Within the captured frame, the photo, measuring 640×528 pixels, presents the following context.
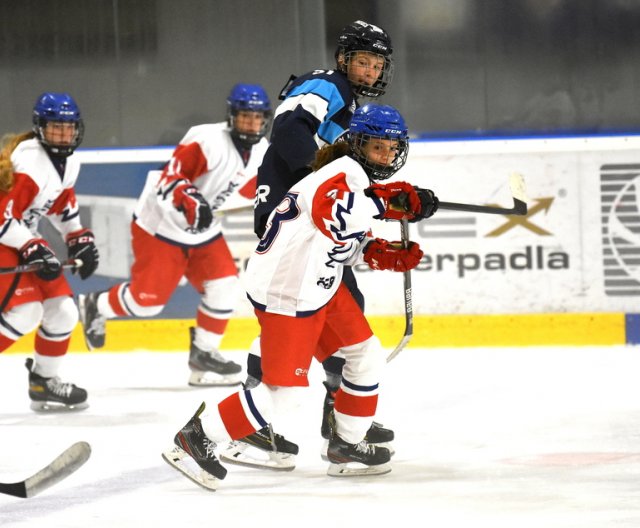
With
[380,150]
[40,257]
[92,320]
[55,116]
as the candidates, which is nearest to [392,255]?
[380,150]

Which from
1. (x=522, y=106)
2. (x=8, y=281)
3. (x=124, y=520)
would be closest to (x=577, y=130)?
(x=522, y=106)

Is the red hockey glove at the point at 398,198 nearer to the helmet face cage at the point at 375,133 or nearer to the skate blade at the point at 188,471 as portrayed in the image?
the helmet face cage at the point at 375,133

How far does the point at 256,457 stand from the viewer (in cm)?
346

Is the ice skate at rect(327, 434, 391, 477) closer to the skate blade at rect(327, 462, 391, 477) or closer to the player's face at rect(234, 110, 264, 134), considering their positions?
the skate blade at rect(327, 462, 391, 477)

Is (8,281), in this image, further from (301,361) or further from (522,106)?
(522,106)

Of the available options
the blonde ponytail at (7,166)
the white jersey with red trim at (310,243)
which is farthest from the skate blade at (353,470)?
the blonde ponytail at (7,166)

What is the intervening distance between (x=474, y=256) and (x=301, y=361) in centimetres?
264

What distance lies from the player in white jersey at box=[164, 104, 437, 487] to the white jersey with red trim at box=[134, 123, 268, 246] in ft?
6.04

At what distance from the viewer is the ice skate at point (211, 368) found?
5113 millimetres

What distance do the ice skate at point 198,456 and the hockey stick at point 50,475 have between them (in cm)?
37

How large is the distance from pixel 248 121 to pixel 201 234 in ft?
1.69

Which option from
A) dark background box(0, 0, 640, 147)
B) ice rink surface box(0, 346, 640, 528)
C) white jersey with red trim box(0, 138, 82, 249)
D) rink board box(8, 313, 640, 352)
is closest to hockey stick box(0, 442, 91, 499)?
ice rink surface box(0, 346, 640, 528)

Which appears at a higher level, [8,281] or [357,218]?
[357,218]

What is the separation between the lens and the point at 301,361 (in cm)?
317
